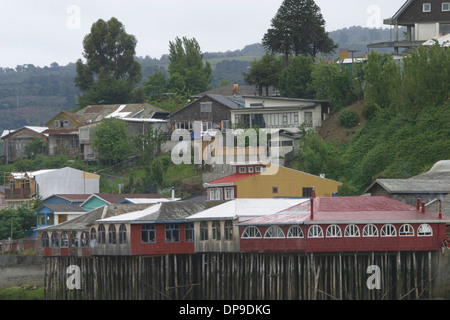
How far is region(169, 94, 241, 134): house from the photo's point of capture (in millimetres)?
90812

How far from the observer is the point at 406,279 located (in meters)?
48.8

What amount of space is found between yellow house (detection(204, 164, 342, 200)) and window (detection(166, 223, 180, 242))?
346 inches

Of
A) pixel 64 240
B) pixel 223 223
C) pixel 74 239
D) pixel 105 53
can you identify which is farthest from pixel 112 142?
pixel 223 223

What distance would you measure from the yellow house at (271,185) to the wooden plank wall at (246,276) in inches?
346

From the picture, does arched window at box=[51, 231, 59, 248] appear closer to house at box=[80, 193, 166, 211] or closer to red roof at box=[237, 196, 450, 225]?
house at box=[80, 193, 166, 211]

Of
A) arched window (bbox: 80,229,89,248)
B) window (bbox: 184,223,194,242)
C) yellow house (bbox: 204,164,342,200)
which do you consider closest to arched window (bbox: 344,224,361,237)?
window (bbox: 184,223,194,242)

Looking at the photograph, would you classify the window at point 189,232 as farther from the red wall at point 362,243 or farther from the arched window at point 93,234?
the red wall at point 362,243

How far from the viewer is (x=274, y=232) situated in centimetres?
5116

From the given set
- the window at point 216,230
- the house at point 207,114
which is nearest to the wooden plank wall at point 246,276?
the window at point 216,230

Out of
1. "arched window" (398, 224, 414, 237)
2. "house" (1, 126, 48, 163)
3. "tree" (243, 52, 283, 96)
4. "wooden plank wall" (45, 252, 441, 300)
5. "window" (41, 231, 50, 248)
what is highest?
"tree" (243, 52, 283, 96)

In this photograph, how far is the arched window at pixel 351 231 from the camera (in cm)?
4941

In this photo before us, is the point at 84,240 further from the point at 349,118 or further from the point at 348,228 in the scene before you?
the point at 349,118
